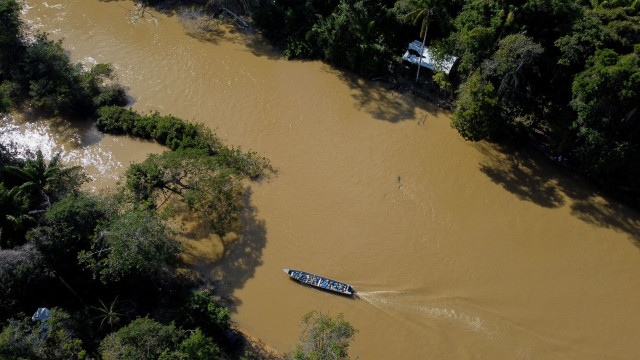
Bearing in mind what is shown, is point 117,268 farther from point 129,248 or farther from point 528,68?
point 528,68

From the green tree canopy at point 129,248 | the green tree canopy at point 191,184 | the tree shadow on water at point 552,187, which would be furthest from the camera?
the tree shadow on water at point 552,187

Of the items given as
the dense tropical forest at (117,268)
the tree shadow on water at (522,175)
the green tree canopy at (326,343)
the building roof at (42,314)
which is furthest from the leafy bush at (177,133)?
the tree shadow on water at (522,175)

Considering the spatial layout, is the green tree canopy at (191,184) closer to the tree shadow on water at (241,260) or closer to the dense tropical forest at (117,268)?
the dense tropical forest at (117,268)

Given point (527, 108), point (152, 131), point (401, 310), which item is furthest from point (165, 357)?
point (527, 108)

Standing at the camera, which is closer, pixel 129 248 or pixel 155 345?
pixel 155 345

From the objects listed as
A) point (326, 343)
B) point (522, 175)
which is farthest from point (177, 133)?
point (522, 175)

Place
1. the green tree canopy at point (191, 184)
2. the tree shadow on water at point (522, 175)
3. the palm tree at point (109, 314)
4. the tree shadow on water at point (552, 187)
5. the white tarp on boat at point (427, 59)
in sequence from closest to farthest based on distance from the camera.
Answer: the palm tree at point (109, 314) → the green tree canopy at point (191, 184) → the tree shadow on water at point (552, 187) → the tree shadow on water at point (522, 175) → the white tarp on boat at point (427, 59)

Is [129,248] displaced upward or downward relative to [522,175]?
downward
